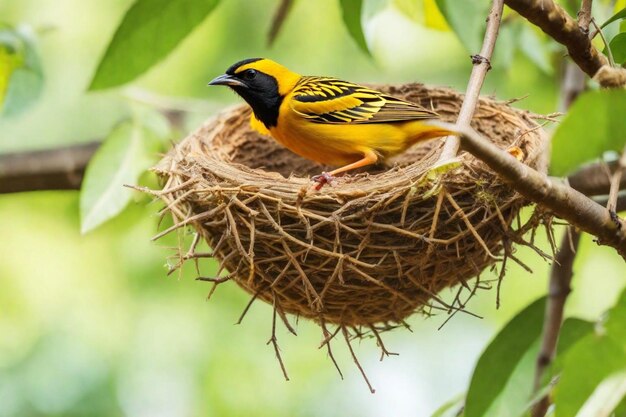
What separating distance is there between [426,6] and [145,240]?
331cm

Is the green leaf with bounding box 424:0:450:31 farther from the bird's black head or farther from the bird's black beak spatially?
the bird's black beak

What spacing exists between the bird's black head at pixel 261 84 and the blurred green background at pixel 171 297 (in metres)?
2.34

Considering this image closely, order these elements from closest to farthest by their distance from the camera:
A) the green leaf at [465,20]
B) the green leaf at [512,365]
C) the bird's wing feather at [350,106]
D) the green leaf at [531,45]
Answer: the green leaf at [512,365] < the green leaf at [465,20] < the bird's wing feather at [350,106] < the green leaf at [531,45]

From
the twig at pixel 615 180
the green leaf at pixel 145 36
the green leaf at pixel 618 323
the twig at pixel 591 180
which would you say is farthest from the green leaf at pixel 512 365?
Answer: the green leaf at pixel 145 36

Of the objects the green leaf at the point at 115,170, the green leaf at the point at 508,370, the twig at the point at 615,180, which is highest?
the twig at the point at 615,180

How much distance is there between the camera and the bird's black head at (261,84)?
4.39 m

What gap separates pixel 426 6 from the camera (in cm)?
417

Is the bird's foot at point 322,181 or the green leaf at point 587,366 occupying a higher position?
the green leaf at point 587,366

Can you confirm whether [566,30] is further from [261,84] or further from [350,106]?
[261,84]

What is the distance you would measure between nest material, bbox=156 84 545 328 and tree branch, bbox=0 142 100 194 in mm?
1594

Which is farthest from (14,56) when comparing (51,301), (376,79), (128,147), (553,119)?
(376,79)

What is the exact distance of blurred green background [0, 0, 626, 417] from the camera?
704cm

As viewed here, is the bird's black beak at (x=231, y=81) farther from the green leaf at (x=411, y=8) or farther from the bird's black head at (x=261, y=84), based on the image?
the green leaf at (x=411, y=8)

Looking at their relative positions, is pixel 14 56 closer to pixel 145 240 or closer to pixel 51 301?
pixel 145 240
